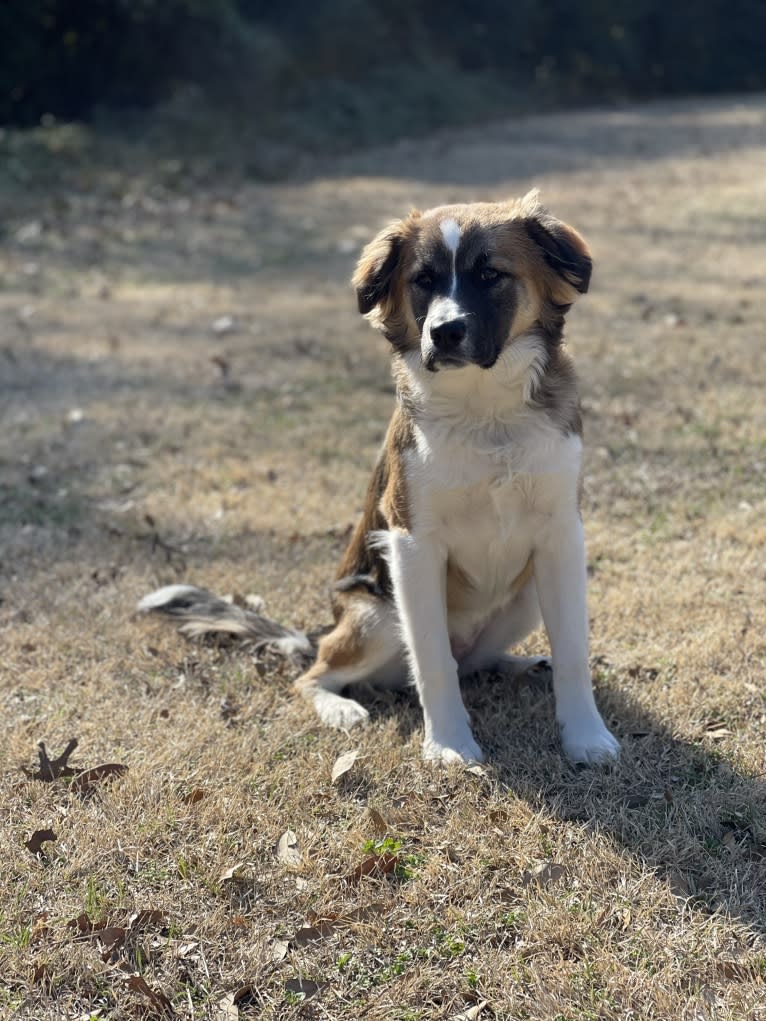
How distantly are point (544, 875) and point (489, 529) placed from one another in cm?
104

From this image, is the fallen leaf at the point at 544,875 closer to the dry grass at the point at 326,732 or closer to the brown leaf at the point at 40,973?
the dry grass at the point at 326,732

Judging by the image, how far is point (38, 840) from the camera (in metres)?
3.27

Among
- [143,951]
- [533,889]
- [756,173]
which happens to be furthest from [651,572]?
[756,173]

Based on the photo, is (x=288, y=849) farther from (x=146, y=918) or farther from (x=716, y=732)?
(x=716, y=732)

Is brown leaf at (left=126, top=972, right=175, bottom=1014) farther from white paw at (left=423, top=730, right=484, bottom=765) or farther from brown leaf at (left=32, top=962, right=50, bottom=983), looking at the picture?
white paw at (left=423, top=730, right=484, bottom=765)

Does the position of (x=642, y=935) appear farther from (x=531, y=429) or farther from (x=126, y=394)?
(x=126, y=394)

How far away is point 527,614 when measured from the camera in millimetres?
4074

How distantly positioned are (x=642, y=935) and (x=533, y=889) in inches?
12.2

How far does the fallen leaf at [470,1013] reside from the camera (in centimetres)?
263

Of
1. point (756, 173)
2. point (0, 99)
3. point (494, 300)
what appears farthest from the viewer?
point (0, 99)

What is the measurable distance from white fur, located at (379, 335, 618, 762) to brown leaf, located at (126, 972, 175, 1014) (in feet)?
3.94

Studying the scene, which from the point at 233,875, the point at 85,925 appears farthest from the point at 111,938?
the point at 233,875

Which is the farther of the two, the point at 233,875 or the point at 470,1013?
the point at 233,875

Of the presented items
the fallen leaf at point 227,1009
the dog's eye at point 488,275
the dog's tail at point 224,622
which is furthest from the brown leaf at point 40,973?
the dog's eye at point 488,275
